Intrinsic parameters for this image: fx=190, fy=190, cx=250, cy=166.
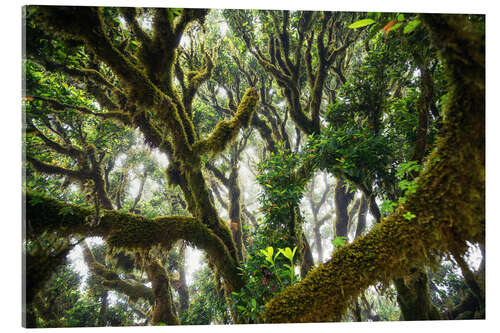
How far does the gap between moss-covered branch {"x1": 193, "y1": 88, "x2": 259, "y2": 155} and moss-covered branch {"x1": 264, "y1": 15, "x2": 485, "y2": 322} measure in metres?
1.93

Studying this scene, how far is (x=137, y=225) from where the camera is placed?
2.29m

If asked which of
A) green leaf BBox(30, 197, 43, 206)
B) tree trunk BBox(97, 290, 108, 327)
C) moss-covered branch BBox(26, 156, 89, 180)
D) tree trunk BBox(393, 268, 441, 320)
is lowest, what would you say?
tree trunk BBox(97, 290, 108, 327)

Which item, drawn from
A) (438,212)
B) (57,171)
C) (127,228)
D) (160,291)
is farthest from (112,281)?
(438,212)

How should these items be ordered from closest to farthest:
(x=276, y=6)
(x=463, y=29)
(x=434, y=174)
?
(x=463, y=29)
(x=434, y=174)
(x=276, y=6)

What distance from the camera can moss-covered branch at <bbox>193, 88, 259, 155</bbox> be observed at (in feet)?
8.86

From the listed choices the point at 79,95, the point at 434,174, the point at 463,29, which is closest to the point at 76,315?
the point at 79,95

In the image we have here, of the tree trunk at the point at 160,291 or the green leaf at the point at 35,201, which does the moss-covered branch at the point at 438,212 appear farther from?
the tree trunk at the point at 160,291

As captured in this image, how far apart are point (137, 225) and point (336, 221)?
5459 millimetres

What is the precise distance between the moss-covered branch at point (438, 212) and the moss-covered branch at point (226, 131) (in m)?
1.93

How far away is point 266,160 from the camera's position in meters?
3.36

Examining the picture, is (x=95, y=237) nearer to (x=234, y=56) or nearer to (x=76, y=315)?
(x=76, y=315)

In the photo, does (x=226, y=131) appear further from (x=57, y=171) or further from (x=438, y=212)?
(x=57, y=171)

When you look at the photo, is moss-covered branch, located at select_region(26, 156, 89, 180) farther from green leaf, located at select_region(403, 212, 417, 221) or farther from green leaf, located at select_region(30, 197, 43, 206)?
green leaf, located at select_region(403, 212, 417, 221)

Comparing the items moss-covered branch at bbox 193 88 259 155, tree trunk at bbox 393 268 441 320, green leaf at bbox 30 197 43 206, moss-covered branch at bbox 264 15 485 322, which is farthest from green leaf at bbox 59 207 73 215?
tree trunk at bbox 393 268 441 320
